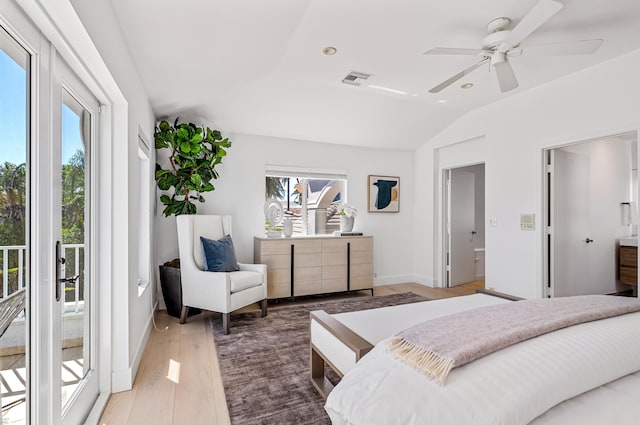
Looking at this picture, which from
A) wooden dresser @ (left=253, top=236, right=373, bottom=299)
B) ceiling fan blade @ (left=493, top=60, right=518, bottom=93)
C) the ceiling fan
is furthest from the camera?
wooden dresser @ (left=253, top=236, right=373, bottom=299)

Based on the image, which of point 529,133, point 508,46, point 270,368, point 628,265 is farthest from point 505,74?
point 628,265

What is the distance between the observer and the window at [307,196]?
4750mm

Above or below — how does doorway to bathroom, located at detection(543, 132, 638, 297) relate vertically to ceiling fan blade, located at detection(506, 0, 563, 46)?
below

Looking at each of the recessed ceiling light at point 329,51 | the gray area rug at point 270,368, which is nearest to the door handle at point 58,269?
the gray area rug at point 270,368

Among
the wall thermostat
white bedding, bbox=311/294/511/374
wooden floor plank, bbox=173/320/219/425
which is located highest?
the wall thermostat

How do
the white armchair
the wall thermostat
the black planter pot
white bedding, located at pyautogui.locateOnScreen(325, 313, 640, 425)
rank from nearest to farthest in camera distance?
white bedding, located at pyautogui.locateOnScreen(325, 313, 640, 425)
the white armchair
the black planter pot
the wall thermostat

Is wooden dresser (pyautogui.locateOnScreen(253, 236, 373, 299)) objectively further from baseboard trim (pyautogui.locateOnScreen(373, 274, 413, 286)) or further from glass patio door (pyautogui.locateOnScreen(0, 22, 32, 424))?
glass patio door (pyautogui.locateOnScreen(0, 22, 32, 424))

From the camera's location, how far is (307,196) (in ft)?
16.4

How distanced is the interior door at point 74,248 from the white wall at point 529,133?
4.16 m

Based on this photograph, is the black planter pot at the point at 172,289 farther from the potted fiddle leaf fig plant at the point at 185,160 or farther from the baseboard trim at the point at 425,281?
the baseboard trim at the point at 425,281

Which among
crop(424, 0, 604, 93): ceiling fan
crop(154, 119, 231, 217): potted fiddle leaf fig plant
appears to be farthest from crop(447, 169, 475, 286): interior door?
crop(154, 119, 231, 217): potted fiddle leaf fig plant

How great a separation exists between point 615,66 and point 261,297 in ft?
13.7

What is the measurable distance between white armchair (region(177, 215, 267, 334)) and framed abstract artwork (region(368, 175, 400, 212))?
2.32 meters

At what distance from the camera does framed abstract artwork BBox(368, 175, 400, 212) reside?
207 inches
